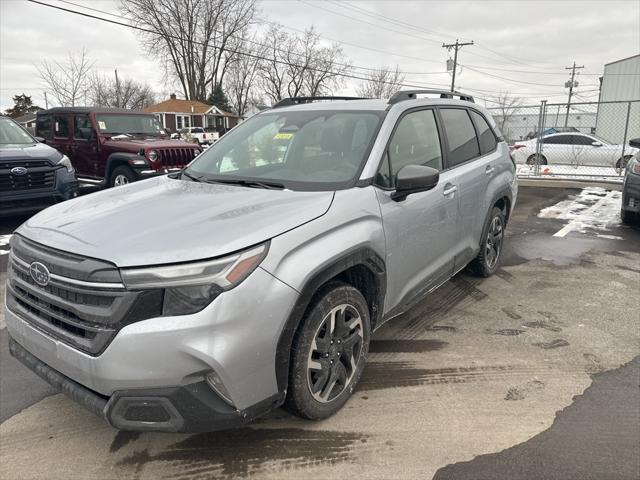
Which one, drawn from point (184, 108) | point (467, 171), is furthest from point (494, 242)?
point (184, 108)

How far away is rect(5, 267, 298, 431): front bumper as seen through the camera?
201 centimetres

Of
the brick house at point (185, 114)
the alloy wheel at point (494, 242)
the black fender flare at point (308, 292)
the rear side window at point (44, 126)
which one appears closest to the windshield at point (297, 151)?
the black fender flare at point (308, 292)

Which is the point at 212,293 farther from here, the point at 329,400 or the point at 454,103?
the point at 454,103

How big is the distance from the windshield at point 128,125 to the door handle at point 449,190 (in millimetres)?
8572

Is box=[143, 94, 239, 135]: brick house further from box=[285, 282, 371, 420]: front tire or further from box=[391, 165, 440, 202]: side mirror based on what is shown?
box=[285, 282, 371, 420]: front tire

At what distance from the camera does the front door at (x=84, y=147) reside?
10.0 m

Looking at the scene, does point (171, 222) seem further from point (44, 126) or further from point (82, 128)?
point (44, 126)

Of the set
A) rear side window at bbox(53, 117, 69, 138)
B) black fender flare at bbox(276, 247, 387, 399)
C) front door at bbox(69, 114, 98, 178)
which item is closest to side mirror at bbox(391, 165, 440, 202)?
black fender flare at bbox(276, 247, 387, 399)

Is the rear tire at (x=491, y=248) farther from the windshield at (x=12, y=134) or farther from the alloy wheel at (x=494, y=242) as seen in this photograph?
the windshield at (x=12, y=134)

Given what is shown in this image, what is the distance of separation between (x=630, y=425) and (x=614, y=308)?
2.01 metres

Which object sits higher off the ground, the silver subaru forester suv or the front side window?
the front side window

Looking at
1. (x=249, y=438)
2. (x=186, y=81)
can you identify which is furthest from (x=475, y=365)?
(x=186, y=81)

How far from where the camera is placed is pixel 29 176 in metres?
7.10

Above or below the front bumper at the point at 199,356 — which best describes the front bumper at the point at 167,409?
below
